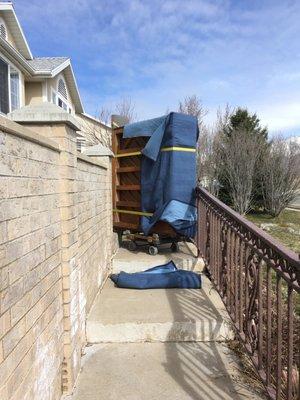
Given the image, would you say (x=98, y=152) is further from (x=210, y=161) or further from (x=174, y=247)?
(x=210, y=161)

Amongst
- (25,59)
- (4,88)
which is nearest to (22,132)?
(4,88)

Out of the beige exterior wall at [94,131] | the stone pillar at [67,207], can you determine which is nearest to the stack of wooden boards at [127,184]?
the stone pillar at [67,207]

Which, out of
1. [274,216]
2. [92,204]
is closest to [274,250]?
[92,204]

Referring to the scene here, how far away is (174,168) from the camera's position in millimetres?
5340

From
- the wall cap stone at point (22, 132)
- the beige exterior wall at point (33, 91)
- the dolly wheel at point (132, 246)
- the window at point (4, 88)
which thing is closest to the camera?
the wall cap stone at point (22, 132)

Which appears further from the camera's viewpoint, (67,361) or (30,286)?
(67,361)

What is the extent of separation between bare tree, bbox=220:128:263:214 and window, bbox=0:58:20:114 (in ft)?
35.7

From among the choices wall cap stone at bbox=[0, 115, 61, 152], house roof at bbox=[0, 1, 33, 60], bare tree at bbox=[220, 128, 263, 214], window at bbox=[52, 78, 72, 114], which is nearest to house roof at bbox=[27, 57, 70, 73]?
house roof at bbox=[0, 1, 33, 60]

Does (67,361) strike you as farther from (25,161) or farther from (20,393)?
(25,161)

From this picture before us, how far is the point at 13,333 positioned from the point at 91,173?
271 centimetres

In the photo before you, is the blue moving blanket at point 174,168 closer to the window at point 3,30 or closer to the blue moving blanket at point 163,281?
the blue moving blanket at point 163,281

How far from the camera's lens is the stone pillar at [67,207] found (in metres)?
2.67

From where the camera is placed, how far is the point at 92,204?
439cm

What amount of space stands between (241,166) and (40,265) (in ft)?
58.1
